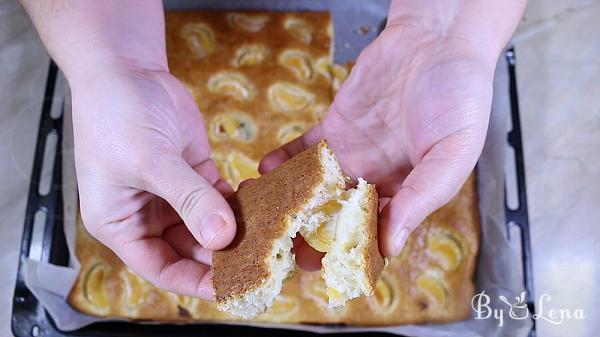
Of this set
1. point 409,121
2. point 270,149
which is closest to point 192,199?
point 409,121

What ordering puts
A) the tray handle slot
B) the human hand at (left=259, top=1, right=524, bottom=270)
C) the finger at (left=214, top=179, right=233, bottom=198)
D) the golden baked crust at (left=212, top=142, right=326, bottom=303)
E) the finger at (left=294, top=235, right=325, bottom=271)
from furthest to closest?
the tray handle slot < the finger at (left=214, top=179, right=233, bottom=198) < the finger at (left=294, top=235, right=325, bottom=271) < the human hand at (left=259, top=1, right=524, bottom=270) < the golden baked crust at (left=212, top=142, right=326, bottom=303)

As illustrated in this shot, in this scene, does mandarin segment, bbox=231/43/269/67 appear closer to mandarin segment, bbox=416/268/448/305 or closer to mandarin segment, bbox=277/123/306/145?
mandarin segment, bbox=277/123/306/145

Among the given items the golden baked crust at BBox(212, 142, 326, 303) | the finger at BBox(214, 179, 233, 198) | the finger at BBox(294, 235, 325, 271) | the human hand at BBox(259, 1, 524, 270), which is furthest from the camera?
the finger at BBox(214, 179, 233, 198)

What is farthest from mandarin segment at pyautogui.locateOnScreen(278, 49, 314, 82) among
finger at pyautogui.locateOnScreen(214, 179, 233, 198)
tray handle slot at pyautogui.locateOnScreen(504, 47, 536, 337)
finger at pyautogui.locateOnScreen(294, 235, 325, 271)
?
finger at pyautogui.locateOnScreen(294, 235, 325, 271)

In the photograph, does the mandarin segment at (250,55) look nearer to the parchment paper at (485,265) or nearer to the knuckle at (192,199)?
the parchment paper at (485,265)
